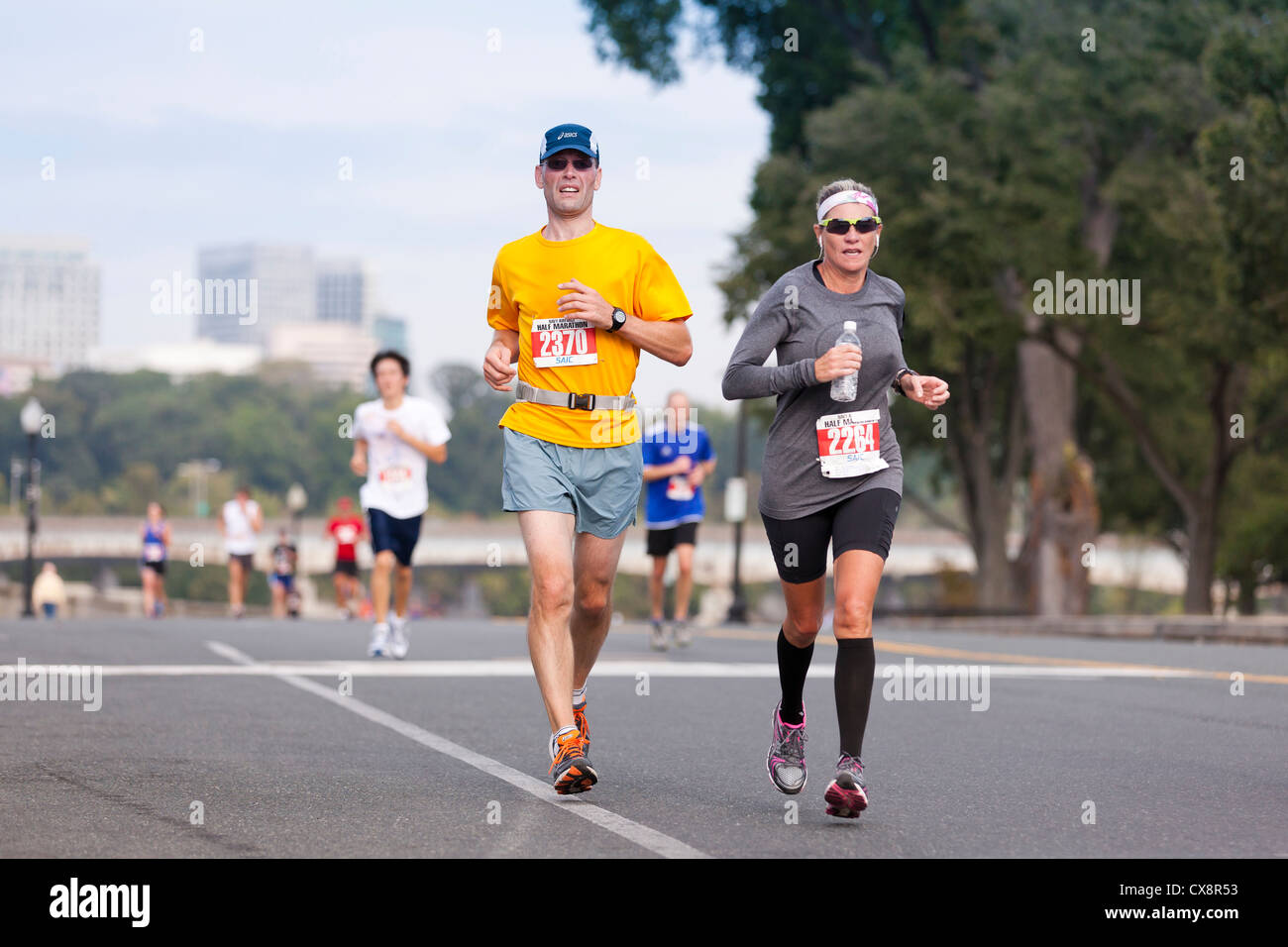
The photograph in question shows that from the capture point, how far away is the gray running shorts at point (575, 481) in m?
6.60

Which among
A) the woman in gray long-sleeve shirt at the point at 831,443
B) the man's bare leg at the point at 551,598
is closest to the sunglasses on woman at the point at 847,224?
the woman in gray long-sleeve shirt at the point at 831,443

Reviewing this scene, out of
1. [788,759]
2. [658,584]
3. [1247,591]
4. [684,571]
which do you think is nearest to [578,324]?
[788,759]

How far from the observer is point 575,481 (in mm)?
6680

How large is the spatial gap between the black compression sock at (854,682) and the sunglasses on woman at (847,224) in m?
1.37

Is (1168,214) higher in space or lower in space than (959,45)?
lower

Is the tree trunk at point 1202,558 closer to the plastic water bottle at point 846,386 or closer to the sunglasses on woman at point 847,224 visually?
the sunglasses on woman at point 847,224

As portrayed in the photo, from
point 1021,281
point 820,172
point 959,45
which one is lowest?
point 1021,281

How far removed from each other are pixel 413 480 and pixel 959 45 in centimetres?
2133

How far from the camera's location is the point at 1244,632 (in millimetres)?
20031

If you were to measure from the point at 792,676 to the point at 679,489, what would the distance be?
30.6ft

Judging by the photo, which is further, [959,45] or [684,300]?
[959,45]
